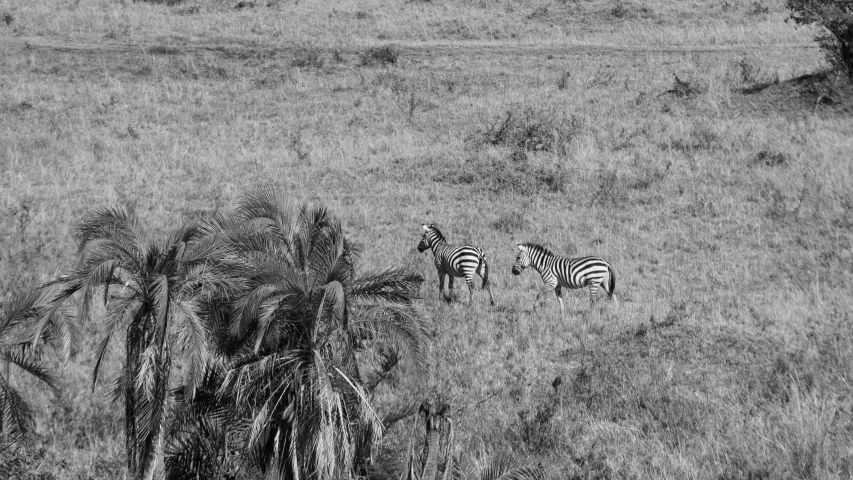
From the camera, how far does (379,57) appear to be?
114ft

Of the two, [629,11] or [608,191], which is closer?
[608,191]

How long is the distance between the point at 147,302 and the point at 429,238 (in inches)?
315

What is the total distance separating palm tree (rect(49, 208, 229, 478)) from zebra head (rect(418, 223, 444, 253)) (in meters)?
7.15

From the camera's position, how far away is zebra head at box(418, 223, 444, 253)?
18.1m

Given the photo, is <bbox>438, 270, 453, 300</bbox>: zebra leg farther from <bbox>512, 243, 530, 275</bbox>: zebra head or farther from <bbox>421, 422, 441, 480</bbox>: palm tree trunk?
<bbox>421, 422, 441, 480</bbox>: palm tree trunk

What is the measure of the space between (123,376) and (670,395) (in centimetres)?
732

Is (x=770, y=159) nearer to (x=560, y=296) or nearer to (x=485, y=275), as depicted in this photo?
(x=560, y=296)

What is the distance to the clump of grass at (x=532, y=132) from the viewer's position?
2591 centimetres

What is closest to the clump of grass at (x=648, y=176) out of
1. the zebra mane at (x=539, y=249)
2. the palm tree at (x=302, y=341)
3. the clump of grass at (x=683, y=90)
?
the clump of grass at (x=683, y=90)

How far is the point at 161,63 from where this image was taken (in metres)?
33.8

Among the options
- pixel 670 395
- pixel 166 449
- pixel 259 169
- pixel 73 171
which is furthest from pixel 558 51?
pixel 166 449

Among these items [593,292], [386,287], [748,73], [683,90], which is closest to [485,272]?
[593,292]

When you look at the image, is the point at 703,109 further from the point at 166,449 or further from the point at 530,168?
the point at 166,449

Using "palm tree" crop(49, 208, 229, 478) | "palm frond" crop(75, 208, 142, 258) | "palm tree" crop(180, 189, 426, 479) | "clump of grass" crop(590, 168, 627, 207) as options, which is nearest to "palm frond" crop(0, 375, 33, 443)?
"palm tree" crop(49, 208, 229, 478)
